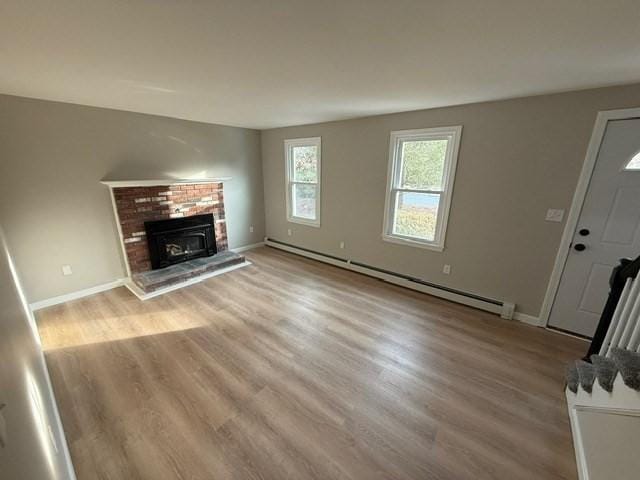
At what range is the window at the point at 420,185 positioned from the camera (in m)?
2.99

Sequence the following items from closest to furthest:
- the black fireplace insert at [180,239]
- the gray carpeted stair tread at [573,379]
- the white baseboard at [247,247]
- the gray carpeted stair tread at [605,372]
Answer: the gray carpeted stair tread at [605,372] → the gray carpeted stair tread at [573,379] → the black fireplace insert at [180,239] → the white baseboard at [247,247]

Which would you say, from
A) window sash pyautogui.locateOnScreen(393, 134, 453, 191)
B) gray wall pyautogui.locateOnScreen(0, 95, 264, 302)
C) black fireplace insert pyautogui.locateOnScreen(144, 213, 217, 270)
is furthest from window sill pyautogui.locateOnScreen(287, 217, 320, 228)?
gray wall pyautogui.locateOnScreen(0, 95, 264, 302)

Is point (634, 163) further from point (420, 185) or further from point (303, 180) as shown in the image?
point (303, 180)

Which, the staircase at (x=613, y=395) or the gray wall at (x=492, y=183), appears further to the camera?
the gray wall at (x=492, y=183)

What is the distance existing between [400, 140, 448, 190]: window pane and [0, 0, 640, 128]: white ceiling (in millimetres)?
639

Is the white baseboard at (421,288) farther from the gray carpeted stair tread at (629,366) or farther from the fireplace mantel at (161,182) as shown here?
the fireplace mantel at (161,182)

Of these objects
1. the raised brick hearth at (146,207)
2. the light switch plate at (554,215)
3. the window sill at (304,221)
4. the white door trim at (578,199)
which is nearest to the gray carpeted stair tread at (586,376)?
the white door trim at (578,199)

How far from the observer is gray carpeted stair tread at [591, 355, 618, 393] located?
1.41 metres

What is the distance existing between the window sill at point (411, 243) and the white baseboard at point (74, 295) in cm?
382

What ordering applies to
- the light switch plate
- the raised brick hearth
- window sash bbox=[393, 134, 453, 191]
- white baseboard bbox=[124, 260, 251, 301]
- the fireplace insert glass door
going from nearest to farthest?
the light switch plate, window sash bbox=[393, 134, 453, 191], white baseboard bbox=[124, 260, 251, 301], the raised brick hearth, the fireplace insert glass door

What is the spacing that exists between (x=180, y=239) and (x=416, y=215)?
3.56m

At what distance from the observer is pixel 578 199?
2.32 metres

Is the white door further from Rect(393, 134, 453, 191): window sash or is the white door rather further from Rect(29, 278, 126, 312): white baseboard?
Rect(29, 278, 126, 312): white baseboard

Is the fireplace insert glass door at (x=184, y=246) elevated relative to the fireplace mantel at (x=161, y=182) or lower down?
lower down
